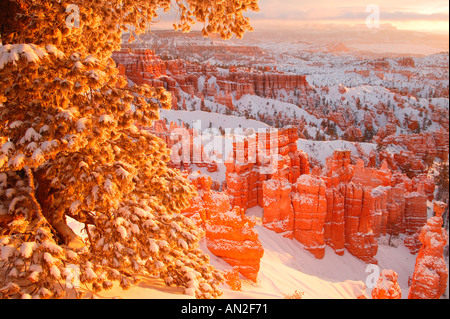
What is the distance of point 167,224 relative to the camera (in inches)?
Result: 161

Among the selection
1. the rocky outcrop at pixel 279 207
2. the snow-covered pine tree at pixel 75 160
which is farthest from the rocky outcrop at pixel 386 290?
the snow-covered pine tree at pixel 75 160

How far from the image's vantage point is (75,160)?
3.18m

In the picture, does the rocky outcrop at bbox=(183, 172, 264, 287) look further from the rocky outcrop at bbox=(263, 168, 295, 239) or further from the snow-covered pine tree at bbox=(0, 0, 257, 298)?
the snow-covered pine tree at bbox=(0, 0, 257, 298)

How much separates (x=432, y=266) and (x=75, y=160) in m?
14.9

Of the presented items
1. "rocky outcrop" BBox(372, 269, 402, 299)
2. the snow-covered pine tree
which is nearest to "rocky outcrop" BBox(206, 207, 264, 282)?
"rocky outcrop" BBox(372, 269, 402, 299)

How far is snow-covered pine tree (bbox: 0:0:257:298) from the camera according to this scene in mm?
2846

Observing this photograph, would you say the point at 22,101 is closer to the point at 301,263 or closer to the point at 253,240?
the point at 253,240

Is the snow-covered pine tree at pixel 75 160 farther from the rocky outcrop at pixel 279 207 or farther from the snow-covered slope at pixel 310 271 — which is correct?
the rocky outcrop at pixel 279 207

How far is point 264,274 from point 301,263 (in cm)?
367

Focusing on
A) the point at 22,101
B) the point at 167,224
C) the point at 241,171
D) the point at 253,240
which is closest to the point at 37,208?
the point at 22,101

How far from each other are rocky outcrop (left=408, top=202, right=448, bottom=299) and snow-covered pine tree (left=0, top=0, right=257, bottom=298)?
12109 mm

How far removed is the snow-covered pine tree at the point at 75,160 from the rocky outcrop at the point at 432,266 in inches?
477

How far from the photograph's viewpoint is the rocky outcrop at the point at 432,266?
1295 cm

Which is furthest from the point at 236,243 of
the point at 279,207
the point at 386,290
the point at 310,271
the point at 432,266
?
the point at 432,266
